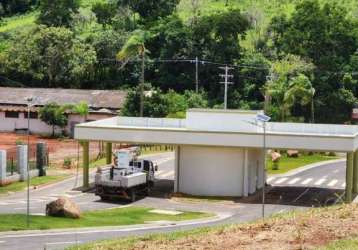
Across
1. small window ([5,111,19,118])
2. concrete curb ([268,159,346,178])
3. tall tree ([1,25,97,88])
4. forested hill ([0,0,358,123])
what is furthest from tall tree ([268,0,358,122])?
small window ([5,111,19,118])

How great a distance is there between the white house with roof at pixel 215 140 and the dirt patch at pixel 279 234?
2677cm

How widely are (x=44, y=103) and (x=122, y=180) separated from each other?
45.1 metres

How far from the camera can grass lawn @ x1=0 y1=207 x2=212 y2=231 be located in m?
32.7

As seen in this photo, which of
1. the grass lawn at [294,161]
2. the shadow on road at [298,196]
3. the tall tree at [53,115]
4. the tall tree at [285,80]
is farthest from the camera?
the tall tree at [285,80]

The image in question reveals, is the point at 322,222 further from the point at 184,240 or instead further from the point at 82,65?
the point at 82,65

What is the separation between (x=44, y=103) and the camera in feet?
283

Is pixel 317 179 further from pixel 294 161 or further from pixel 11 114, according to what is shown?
pixel 11 114

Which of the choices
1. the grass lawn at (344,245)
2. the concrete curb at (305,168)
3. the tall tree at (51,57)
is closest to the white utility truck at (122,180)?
the concrete curb at (305,168)

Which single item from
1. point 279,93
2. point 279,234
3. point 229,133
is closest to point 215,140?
point 229,133

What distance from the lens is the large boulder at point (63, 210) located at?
3566cm

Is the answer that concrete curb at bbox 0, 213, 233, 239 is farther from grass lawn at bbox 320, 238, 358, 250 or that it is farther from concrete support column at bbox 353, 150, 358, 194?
grass lawn at bbox 320, 238, 358, 250

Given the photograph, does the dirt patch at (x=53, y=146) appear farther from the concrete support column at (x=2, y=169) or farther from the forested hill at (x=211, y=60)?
the forested hill at (x=211, y=60)

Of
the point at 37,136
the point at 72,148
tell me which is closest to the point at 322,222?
the point at 72,148

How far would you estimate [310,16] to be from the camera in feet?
317
